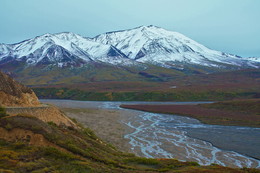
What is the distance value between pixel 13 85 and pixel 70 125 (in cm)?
943

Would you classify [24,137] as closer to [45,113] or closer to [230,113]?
[45,113]

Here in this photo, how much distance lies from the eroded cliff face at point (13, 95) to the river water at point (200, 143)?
16.3 m

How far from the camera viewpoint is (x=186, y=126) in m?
61.9

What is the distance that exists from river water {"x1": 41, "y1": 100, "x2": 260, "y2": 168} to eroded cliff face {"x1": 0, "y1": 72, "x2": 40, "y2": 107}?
53.6ft

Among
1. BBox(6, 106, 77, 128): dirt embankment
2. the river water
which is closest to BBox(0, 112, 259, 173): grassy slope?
BBox(6, 106, 77, 128): dirt embankment

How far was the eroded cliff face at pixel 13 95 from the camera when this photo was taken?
32.9 m

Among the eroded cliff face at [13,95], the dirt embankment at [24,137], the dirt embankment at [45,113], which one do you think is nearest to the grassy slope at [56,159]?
the dirt embankment at [24,137]

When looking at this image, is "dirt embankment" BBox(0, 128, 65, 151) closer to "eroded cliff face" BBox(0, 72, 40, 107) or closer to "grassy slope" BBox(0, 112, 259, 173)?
"grassy slope" BBox(0, 112, 259, 173)

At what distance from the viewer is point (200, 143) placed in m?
44.9

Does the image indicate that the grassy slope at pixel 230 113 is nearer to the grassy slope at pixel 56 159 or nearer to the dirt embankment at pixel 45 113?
the dirt embankment at pixel 45 113

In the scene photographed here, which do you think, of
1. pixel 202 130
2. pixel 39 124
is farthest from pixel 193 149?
pixel 39 124

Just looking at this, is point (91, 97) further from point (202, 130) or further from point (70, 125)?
point (70, 125)

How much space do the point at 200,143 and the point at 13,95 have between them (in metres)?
29.5

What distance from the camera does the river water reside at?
3609cm
